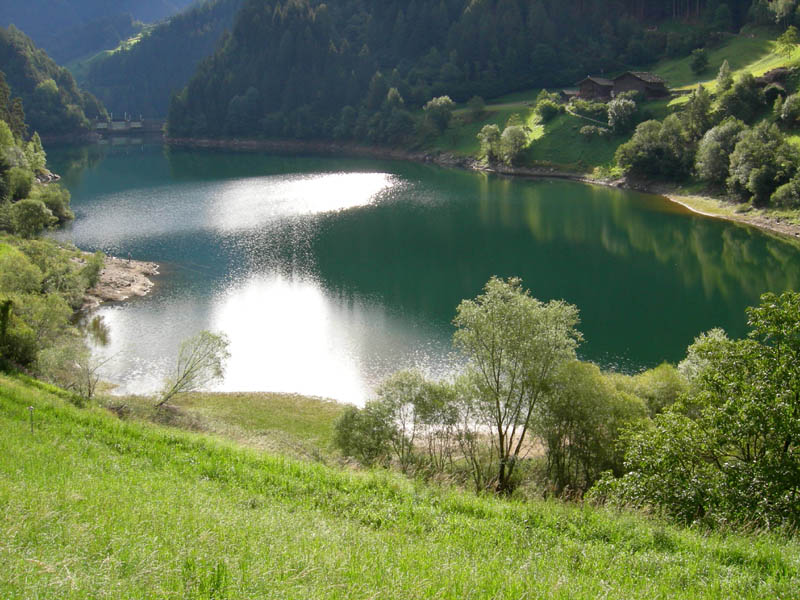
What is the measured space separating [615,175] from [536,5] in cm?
7490

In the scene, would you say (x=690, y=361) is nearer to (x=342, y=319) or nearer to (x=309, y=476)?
(x=309, y=476)

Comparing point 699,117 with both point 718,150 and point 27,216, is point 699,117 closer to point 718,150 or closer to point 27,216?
point 718,150

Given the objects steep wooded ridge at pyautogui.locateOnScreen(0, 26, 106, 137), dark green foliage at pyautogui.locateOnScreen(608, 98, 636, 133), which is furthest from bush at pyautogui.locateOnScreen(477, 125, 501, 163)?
steep wooded ridge at pyautogui.locateOnScreen(0, 26, 106, 137)

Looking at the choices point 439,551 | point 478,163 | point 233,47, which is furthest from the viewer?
point 233,47

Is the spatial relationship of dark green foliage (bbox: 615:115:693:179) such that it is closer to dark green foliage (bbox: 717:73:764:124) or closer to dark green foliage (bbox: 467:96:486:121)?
dark green foliage (bbox: 717:73:764:124)

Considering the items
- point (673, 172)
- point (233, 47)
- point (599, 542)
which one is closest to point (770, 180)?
point (673, 172)

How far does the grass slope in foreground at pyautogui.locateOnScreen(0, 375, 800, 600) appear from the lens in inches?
328

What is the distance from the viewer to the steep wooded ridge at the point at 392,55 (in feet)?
443

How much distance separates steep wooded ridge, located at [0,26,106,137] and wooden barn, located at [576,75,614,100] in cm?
13587

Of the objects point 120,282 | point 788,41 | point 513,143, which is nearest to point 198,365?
point 120,282

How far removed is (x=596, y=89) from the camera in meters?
110

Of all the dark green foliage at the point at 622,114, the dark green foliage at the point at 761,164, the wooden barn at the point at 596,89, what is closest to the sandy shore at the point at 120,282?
the dark green foliage at the point at 761,164

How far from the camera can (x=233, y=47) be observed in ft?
572

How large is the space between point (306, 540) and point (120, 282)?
45.6m
